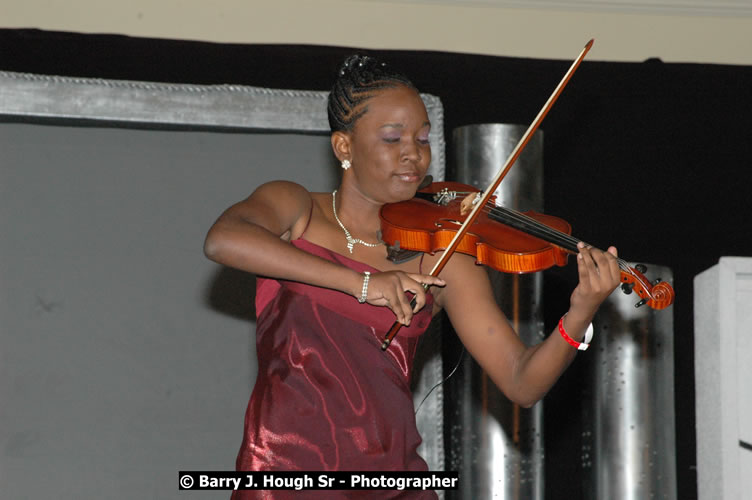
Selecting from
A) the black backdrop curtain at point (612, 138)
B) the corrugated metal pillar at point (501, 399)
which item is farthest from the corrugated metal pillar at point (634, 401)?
the black backdrop curtain at point (612, 138)

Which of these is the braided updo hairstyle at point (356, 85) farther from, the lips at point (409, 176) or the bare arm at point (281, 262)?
the bare arm at point (281, 262)

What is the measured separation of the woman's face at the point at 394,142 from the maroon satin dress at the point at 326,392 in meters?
0.16

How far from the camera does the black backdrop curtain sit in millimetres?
2865

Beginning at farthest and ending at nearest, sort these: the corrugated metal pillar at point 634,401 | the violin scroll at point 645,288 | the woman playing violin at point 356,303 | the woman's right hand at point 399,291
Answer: the corrugated metal pillar at point 634,401
the violin scroll at point 645,288
the woman playing violin at point 356,303
the woman's right hand at point 399,291

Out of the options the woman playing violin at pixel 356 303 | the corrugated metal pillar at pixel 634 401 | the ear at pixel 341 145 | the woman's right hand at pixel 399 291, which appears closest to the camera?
the woman's right hand at pixel 399 291

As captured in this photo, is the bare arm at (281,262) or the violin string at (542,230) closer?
the bare arm at (281,262)

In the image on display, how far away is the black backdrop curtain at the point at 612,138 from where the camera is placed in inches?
113

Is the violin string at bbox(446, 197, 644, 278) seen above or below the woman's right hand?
above

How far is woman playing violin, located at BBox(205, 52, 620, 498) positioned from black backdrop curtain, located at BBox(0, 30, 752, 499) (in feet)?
3.27

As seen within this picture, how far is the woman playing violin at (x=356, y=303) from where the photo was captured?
65.9 inches

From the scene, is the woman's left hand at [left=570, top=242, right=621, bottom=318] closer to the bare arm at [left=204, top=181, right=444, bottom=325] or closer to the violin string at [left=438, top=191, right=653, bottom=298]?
the violin string at [left=438, top=191, right=653, bottom=298]

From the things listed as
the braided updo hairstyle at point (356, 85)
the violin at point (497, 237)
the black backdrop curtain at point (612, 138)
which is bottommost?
the violin at point (497, 237)

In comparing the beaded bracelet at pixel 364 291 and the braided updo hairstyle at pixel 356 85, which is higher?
the braided updo hairstyle at pixel 356 85

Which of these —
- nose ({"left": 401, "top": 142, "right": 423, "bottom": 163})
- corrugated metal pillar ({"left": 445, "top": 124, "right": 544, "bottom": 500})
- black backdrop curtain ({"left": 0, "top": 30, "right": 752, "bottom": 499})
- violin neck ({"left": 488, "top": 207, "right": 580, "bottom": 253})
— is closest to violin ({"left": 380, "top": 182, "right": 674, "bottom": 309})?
violin neck ({"left": 488, "top": 207, "right": 580, "bottom": 253})
